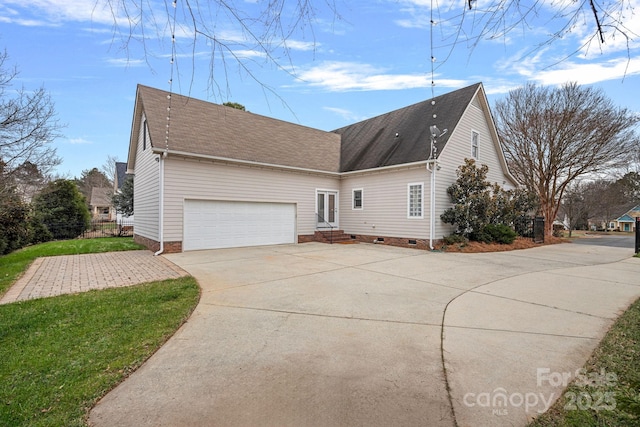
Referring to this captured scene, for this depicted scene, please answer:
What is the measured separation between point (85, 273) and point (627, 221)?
70364mm

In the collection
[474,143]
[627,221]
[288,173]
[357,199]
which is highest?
[474,143]

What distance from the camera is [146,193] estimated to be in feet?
42.9

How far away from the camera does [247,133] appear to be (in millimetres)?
14523

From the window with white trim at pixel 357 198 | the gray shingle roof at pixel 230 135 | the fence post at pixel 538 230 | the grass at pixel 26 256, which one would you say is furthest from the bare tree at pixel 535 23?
the fence post at pixel 538 230

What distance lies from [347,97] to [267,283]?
404 cm

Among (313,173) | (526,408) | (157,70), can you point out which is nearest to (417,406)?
(526,408)

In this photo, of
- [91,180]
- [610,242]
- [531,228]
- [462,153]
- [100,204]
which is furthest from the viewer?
[91,180]

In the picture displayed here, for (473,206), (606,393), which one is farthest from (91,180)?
(606,393)

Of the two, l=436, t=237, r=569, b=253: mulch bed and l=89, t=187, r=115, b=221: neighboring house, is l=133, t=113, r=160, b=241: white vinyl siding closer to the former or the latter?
l=436, t=237, r=569, b=253: mulch bed

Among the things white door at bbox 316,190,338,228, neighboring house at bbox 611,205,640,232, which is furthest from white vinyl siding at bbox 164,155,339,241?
neighboring house at bbox 611,205,640,232

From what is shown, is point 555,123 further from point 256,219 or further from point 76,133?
point 76,133

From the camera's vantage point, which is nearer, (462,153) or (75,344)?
(75,344)

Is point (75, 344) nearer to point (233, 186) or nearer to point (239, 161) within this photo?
point (233, 186)

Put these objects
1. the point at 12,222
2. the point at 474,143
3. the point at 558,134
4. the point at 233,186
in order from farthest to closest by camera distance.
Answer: the point at 558,134 → the point at 474,143 → the point at 233,186 → the point at 12,222
